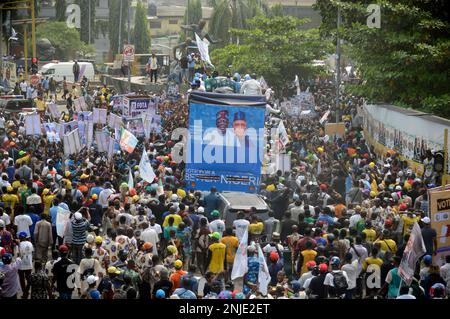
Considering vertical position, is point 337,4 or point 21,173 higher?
point 337,4

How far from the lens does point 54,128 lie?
28078mm

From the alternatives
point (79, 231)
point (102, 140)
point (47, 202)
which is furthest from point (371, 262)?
point (102, 140)

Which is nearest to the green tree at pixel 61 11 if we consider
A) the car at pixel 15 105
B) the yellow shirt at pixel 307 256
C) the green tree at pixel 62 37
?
the green tree at pixel 62 37

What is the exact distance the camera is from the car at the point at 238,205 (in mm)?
19453

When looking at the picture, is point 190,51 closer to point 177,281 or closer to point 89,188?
point 89,188

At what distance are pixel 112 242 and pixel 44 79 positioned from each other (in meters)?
33.5

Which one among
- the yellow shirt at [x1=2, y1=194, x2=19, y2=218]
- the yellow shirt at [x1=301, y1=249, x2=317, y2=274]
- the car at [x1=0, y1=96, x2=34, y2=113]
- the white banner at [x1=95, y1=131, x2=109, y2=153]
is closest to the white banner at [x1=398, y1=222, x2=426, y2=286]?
the yellow shirt at [x1=301, y1=249, x2=317, y2=274]

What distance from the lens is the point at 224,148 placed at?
2167 cm

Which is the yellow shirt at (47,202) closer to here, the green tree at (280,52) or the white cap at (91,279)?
the white cap at (91,279)

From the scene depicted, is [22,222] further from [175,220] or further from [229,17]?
[229,17]

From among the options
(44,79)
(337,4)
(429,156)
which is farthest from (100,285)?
(44,79)

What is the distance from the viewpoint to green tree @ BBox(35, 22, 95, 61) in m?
67.4

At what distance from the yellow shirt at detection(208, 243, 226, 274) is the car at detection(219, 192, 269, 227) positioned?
1.62 m

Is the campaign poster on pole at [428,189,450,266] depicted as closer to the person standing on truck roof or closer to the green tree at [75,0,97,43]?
the person standing on truck roof
